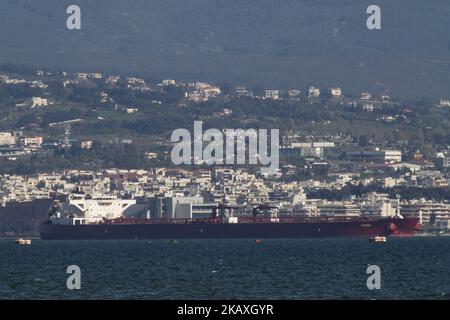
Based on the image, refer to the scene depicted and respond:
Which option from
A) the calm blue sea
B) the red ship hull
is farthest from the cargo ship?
the calm blue sea

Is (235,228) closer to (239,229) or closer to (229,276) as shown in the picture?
(239,229)

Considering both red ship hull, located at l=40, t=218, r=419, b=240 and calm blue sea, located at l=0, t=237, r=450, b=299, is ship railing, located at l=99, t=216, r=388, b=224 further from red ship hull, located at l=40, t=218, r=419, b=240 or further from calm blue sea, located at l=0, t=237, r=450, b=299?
calm blue sea, located at l=0, t=237, r=450, b=299

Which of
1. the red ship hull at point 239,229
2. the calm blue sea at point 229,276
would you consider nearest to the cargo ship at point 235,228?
the red ship hull at point 239,229

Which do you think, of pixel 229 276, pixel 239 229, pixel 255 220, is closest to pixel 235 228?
pixel 239 229

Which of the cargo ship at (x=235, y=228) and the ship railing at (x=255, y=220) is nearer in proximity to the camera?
the cargo ship at (x=235, y=228)

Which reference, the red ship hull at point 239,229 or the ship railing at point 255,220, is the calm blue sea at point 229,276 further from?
the ship railing at point 255,220
